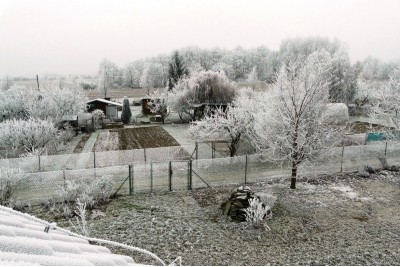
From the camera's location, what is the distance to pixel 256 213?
37.3 feet

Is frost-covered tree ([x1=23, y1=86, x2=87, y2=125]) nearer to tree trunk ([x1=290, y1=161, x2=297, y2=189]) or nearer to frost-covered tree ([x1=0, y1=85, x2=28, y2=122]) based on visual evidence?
frost-covered tree ([x1=0, y1=85, x2=28, y2=122])

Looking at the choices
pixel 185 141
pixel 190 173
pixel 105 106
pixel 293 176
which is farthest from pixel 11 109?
pixel 293 176

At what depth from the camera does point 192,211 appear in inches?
504

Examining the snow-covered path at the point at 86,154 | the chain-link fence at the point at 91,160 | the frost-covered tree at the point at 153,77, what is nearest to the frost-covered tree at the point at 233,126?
the chain-link fence at the point at 91,160

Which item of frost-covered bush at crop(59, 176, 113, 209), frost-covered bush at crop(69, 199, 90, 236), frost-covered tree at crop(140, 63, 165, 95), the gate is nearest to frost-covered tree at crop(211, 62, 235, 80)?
frost-covered tree at crop(140, 63, 165, 95)

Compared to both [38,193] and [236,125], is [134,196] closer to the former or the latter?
[38,193]

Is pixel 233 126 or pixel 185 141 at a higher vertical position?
pixel 233 126

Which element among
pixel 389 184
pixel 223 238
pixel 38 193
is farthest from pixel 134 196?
pixel 389 184

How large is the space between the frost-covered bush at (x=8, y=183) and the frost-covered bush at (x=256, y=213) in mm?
8903

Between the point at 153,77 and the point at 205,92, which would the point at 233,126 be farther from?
the point at 153,77

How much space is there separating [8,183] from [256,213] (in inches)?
371

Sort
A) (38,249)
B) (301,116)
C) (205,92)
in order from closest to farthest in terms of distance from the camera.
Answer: (38,249) < (301,116) < (205,92)

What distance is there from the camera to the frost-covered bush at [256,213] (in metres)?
11.4

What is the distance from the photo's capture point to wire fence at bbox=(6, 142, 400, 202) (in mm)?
14344
